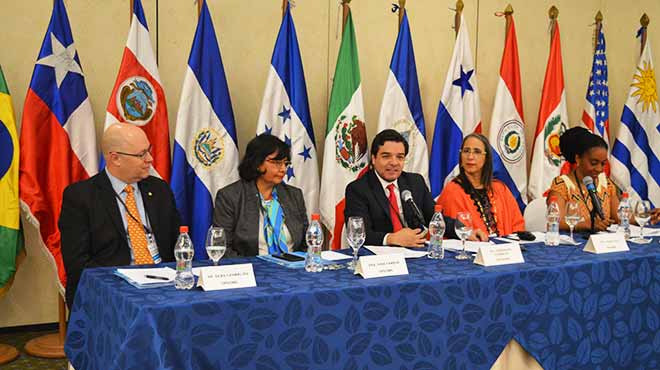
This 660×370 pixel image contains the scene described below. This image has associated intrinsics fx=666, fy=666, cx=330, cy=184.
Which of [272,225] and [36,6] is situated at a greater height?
[36,6]

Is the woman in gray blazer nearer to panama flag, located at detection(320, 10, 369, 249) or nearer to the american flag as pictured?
panama flag, located at detection(320, 10, 369, 249)

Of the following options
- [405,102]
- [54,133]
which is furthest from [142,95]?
[405,102]

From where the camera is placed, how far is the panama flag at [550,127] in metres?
5.30

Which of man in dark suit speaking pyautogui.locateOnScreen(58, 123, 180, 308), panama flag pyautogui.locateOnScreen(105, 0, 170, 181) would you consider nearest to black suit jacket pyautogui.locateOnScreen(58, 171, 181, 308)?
man in dark suit speaking pyautogui.locateOnScreen(58, 123, 180, 308)

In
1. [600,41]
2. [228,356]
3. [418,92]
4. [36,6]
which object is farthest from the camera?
[600,41]

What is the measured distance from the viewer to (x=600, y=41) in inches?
217

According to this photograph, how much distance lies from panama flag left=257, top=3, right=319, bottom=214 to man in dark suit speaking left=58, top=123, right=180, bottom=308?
1.47m

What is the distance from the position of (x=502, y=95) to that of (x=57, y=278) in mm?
3437

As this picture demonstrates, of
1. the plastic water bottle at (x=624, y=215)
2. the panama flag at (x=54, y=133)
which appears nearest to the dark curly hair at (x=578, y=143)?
the plastic water bottle at (x=624, y=215)

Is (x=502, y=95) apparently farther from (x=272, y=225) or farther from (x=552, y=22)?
(x=272, y=225)

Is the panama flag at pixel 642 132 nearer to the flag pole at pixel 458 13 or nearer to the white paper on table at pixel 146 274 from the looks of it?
the flag pole at pixel 458 13

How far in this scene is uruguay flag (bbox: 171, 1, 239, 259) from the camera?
4.16m

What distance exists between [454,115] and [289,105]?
1.32 meters

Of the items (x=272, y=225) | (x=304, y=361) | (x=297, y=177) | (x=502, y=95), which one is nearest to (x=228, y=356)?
(x=304, y=361)
